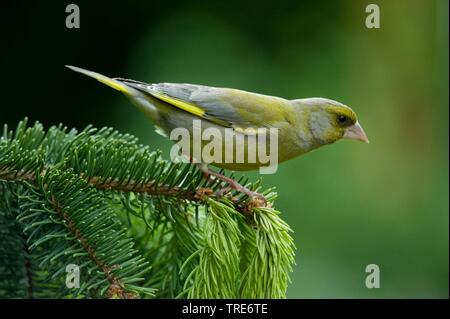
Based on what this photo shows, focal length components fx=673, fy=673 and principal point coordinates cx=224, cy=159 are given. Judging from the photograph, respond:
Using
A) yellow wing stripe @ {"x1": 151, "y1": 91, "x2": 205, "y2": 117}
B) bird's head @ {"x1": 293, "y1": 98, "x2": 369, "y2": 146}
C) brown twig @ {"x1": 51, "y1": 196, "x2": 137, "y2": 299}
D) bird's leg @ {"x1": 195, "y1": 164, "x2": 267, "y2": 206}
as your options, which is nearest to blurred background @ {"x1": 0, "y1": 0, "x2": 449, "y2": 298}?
bird's head @ {"x1": 293, "y1": 98, "x2": 369, "y2": 146}

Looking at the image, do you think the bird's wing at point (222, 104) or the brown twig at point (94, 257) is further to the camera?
the bird's wing at point (222, 104)

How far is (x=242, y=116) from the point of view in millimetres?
2861

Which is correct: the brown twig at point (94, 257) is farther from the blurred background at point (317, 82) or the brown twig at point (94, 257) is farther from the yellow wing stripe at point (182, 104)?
the blurred background at point (317, 82)

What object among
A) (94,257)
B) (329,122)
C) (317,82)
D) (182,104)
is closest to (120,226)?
(94,257)

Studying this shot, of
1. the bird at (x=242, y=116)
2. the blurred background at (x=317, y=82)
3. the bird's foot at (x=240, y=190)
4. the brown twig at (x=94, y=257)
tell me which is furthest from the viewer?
the blurred background at (x=317, y=82)

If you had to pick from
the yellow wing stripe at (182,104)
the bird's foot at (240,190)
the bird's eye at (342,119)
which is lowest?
the bird's foot at (240,190)

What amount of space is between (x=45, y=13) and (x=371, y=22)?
195 centimetres

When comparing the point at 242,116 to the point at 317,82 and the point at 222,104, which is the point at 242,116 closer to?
the point at 222,104

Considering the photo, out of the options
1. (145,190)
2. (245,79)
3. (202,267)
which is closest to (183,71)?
(245,79)

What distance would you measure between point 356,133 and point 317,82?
3.20 feet

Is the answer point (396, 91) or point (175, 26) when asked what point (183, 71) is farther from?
point (396, 91)

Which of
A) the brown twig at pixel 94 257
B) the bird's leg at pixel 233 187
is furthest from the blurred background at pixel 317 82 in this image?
the brown twig at pixel 94 257

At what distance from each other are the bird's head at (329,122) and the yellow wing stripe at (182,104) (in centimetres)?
47

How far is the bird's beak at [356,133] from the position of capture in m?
2.97
